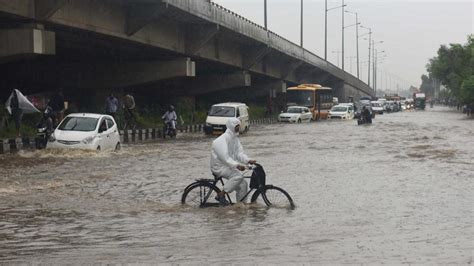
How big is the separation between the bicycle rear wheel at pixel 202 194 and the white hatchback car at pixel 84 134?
9.92m

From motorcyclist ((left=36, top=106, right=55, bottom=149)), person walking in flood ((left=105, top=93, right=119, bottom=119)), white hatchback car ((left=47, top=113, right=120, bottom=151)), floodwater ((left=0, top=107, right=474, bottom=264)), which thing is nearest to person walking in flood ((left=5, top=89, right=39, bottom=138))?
motorcyclist ((left=36, top=106, right=55, bottom=149))

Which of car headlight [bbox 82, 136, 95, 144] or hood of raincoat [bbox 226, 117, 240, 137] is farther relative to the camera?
car headlight [bbox 82, 136, 95, 144]

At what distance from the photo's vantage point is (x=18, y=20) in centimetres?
2230

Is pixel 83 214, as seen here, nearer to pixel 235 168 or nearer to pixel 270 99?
pixel 235 168

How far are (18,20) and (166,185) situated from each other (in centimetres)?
1135

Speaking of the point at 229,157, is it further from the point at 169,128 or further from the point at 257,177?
the point at 169,128

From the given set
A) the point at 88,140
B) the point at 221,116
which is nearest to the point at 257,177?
the point at 88,140

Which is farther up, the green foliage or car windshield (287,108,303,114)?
the green foliage

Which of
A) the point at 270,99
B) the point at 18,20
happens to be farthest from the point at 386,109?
the point at 18,20

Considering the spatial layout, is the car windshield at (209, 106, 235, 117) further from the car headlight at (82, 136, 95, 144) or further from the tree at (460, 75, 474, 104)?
the tree at (460, 75, 474, 104)

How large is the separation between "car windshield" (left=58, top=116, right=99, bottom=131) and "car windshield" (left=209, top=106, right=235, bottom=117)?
13748 millimetres

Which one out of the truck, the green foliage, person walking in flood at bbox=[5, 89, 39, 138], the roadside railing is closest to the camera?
the roadside railing

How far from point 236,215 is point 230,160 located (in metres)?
0.81

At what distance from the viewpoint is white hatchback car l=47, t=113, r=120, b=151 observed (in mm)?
19812
